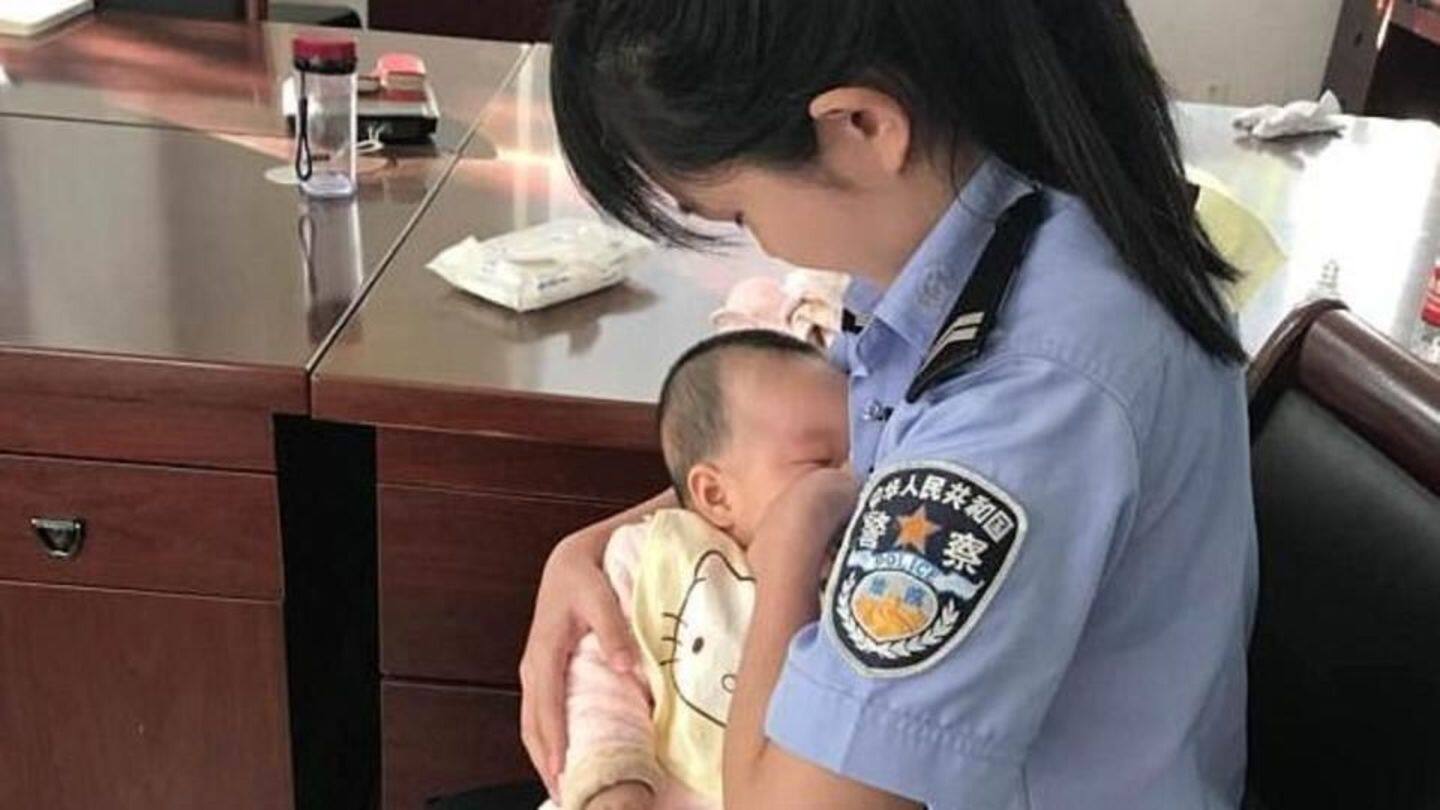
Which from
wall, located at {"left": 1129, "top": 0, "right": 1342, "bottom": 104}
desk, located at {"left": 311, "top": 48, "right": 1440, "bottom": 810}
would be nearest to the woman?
desk, located at {"left": 311, "top": 48, "right": 1440, "bottom": 810}

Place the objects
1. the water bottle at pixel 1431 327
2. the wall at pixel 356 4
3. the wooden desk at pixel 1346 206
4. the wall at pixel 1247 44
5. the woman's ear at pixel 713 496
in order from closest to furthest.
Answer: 1. the woman's ear at pixel 713 496
2. the water bottle at pixel 1431 327
3. the wooden desk at pixel 1346 206
4. the wall at pixel 356 4
5. the wall at pixel 1247 44

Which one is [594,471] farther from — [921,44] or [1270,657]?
[921,44]

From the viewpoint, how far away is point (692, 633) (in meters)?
1.11

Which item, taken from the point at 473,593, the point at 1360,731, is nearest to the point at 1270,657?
the point at 1360,731

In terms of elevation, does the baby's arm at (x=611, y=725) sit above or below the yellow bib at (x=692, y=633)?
below

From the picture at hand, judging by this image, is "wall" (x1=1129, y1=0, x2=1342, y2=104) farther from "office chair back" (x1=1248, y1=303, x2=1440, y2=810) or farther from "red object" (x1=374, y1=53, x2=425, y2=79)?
"office chair back" (x1=1248, y1=303, x2=1440, y2=810)

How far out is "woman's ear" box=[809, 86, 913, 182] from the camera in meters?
0.70

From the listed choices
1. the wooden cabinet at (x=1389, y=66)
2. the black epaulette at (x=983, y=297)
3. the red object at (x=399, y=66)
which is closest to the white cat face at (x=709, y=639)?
the black epaulette at (x=983, y=297)

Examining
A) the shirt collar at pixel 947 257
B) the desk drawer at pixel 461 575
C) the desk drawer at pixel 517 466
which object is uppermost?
the shirt collar at pixel 947 257

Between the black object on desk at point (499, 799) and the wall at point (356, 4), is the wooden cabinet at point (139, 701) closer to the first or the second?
the black object on desk at point (499, 799)

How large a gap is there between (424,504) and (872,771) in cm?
73

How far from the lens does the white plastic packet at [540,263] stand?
1.42 metres

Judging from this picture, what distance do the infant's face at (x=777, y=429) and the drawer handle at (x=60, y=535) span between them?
0.59 metres

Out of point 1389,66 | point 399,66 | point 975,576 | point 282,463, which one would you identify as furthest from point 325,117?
point 1389,66
